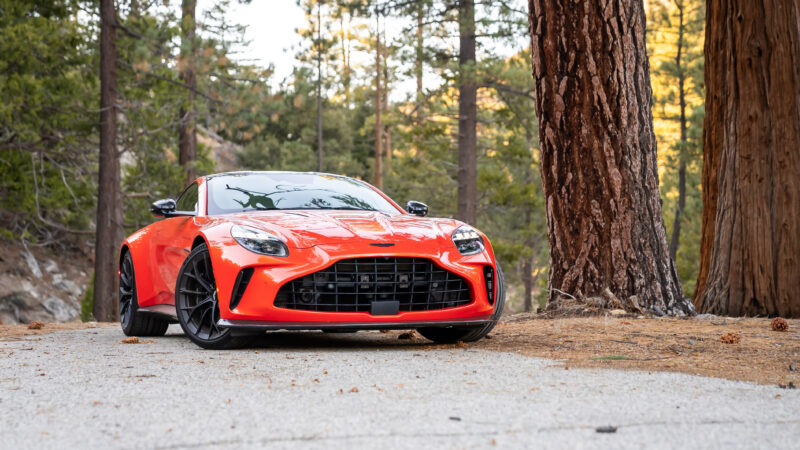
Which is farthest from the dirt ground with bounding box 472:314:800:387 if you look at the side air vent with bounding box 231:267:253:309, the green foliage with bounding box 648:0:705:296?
the green foliage with bounding box 648:0:705:296

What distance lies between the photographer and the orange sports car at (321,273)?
19.3 feet

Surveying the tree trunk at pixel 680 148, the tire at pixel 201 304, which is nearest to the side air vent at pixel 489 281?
the tire at pixel 201 304

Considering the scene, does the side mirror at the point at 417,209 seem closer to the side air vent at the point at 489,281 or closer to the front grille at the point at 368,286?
the side air vent at the point at 489,281

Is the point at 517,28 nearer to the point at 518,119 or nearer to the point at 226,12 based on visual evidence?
the point at 518,119

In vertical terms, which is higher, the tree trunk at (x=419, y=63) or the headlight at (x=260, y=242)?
the tree trunk at (x=419, y=63)

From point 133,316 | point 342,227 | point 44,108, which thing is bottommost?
point 133,316

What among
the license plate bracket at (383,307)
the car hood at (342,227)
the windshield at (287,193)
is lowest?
the license plate bracket at (383,307)

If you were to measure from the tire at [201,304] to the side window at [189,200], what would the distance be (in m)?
1.05

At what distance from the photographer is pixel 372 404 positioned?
12.6ft

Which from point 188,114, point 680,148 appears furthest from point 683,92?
point 188,114

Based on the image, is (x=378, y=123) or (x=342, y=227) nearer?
(x=342, y=227)

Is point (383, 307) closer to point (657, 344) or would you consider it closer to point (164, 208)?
point (657, 344)

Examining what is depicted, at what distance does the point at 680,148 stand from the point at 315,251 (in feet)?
92.8

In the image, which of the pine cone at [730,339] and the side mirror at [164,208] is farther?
the side mirror at [164,208]
